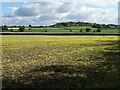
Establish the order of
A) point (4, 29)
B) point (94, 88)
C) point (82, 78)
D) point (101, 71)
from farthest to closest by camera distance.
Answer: point (4, 29) < point (101, 71) < point (82, 78) < point (94, 88)

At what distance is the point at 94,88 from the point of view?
13.4 m

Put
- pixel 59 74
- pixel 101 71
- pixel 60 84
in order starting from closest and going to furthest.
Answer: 1. pixel 60 84
2. pixel 59 74
3. pixel 101 71

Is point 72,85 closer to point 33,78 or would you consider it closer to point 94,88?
point 94,88

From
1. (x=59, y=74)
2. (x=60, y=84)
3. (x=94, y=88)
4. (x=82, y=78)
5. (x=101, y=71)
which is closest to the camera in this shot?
(x=94, y=88)

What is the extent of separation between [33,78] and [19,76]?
1.13 m

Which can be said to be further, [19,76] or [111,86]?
[19,76]

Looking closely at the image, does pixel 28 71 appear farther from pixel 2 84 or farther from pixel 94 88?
pixel 94 88

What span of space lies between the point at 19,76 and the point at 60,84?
135 inches

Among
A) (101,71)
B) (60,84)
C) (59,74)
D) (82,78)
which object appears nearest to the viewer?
(60,84)

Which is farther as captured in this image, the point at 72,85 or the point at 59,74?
the point at 59,74

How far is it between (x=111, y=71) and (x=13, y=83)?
6.67 meters

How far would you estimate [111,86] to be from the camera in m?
13.9

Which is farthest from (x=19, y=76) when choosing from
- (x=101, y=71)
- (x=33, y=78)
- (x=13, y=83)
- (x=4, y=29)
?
(x=4, y=29)

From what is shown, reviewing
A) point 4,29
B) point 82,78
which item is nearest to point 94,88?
point 82,78
